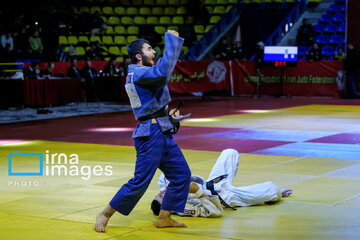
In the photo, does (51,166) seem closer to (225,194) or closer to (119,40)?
(225,194)

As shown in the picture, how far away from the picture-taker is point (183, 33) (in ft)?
104

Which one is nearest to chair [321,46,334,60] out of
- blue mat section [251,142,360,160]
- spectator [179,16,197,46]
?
spectator [179,16,197,46]

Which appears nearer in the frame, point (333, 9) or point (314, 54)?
point (314, 54)

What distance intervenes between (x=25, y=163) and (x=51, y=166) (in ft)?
1.90

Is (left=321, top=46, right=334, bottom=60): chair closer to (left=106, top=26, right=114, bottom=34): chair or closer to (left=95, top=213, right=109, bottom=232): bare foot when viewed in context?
(left=106, top=26, right=114, bottom=34): chair

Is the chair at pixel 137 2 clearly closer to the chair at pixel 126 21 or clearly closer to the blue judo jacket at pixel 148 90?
the chair at pixel 126 21

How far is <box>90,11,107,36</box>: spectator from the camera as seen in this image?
32375 millimetres

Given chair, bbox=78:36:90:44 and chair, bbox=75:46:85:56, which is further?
chair, bbox=78:36:90:44

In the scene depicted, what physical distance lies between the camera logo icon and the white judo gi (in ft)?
11.1

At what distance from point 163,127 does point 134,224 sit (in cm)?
114

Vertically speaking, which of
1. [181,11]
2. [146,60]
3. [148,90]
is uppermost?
[146,60]

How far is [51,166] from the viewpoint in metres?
10.8

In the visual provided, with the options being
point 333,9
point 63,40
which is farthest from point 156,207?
point 63,40

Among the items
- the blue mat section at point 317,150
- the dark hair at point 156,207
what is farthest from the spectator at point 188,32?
the dark hair at point 156,207
